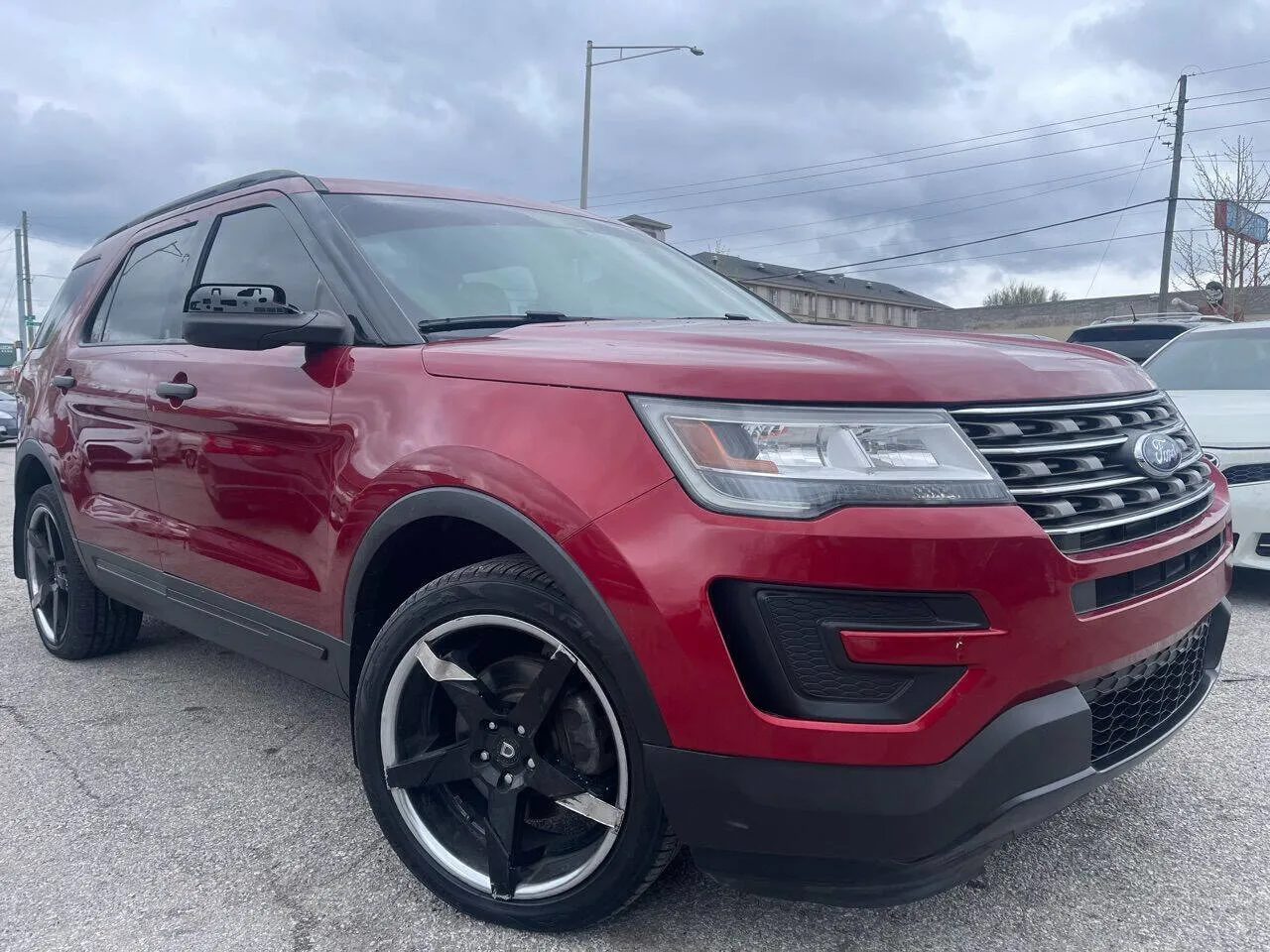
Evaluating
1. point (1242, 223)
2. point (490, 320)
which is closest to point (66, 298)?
point (490, 320)

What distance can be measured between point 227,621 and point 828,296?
2133 inches

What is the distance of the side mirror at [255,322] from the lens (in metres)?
2.44

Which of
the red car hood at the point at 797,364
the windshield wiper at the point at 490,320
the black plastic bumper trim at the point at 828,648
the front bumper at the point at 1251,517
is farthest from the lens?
the front bumper at the point at 1251,517

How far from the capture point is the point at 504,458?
2.05m

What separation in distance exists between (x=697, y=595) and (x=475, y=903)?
0.96m

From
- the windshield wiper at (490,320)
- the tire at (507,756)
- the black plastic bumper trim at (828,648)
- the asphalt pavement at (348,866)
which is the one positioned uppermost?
the windshield wiper at (490,320)

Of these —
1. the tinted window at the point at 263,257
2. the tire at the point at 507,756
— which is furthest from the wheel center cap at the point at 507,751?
the tinted window at the point at 263,257

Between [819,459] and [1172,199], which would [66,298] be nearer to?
[819,459]

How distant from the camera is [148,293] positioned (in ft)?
12.3

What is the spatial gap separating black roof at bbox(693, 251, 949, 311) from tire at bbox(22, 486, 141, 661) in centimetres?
3910

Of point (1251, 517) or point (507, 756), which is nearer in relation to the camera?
point (507, 756)

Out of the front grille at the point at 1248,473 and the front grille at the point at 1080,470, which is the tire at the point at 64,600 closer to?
the front grille at the point at 1080,470

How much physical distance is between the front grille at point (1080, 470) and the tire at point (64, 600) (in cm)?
358

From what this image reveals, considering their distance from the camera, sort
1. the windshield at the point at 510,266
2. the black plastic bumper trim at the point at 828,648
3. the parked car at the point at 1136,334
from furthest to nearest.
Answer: the parked car at the point at 1136,334
the windshield at the point at 510,266
the black plastic bumper trim at the point at 828,648
